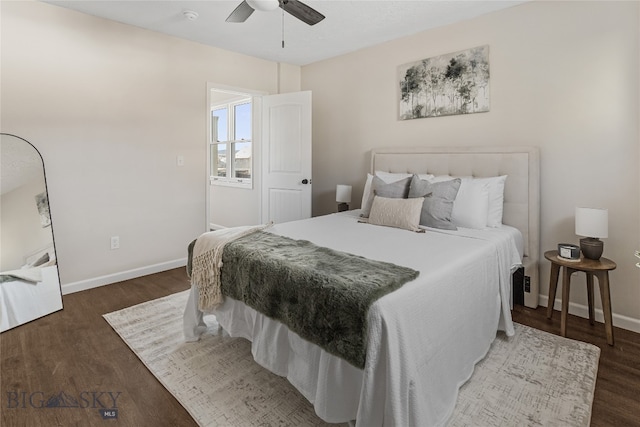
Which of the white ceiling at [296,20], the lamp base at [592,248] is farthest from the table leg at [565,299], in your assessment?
the white ceiling at [296,20]

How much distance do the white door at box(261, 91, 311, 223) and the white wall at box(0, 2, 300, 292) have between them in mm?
722

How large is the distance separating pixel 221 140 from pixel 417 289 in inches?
199

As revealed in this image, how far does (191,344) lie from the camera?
2.19m

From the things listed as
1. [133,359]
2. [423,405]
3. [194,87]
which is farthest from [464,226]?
[194,87]

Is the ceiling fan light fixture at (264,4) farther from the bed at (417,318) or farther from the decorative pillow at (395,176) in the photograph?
the decorative pillow at (395,176)

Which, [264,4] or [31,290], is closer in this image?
[264,4]

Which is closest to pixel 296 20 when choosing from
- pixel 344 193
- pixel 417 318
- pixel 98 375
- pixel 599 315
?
pixel 344 193

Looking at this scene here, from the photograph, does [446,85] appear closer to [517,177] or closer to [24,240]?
[517,177]

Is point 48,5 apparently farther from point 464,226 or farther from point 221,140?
point 464,226

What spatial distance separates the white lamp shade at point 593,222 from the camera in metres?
2.21

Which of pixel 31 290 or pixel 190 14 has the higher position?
pixel 190 14

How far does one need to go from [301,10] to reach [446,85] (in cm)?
172

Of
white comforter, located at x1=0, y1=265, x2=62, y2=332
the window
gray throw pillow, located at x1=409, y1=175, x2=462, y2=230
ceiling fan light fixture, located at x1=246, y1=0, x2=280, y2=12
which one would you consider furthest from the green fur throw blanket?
the window

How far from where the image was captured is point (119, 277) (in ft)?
11.0
